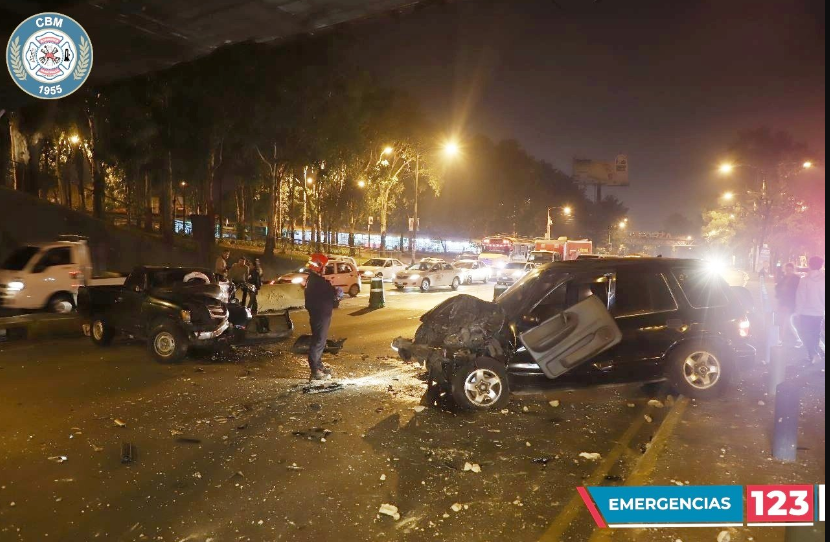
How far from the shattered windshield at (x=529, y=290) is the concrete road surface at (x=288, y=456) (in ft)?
4.18

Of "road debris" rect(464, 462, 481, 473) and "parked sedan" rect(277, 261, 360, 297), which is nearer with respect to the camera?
"road debris" rect(464, 462, 481, 473)

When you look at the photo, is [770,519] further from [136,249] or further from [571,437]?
[136,249]

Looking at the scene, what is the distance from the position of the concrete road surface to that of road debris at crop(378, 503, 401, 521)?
4cm

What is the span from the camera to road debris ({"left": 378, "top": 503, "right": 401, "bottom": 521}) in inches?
175

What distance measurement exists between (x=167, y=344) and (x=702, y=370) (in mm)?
8483

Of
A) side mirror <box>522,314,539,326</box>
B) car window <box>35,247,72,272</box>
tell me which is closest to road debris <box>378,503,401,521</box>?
side mirror <box>522,314,539,326</box>

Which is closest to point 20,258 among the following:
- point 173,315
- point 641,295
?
point 173,315

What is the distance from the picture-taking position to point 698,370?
25.7ft

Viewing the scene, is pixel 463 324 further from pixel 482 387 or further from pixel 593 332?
pixel 593 332

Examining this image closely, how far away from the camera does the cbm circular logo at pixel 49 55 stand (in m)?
12.1

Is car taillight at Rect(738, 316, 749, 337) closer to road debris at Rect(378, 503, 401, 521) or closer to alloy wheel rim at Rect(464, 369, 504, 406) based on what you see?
alloy wheel rim at Rect(464, 369, 504, 406)

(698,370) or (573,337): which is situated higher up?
(573,337)

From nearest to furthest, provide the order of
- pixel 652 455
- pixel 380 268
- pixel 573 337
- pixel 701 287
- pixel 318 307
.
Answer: pixel 652 455 < pixel 573 337 < pixel 701 287 < pixel 318 307 < pixel 380 268

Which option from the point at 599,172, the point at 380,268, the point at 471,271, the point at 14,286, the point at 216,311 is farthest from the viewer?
the point at 599,172
